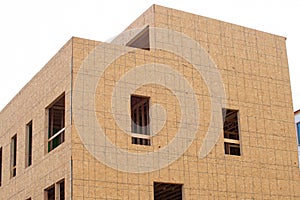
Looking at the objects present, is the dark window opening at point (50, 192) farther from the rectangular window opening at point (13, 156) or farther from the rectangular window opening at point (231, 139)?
the rectangular window opening at point (231, 139)

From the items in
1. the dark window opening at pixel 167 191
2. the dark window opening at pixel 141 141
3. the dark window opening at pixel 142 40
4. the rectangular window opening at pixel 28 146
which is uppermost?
the dark window opening at pixel 142 40

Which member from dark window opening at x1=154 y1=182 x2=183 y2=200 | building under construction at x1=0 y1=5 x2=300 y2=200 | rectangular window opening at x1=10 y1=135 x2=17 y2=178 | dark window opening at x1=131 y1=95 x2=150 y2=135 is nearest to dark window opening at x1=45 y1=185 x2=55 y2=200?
building under construction at x1=0 y1=5 x2=300 y2=200

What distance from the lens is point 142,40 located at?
28500 millimetres

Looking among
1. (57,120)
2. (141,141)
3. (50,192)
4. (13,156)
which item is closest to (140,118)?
(141,141)

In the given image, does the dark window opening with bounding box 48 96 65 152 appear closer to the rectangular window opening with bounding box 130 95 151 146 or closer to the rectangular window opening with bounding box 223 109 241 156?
the rectangular window opening with bounding box 130 95 151 146

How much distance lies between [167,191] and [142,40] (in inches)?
254

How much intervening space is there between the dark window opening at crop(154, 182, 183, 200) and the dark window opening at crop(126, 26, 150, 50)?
5899 mm

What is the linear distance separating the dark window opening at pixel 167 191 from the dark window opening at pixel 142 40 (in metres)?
5.90

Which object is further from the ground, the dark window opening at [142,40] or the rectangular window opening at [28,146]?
the dark window opening at [142,40]

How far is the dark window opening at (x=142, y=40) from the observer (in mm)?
27812

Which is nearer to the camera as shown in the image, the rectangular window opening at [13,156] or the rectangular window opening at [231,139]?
the rectangular window opening at [231,139]

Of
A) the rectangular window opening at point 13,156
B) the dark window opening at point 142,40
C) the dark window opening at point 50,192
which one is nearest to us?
the dark window opening at point 50,192

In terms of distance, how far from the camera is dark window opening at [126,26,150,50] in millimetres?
27812

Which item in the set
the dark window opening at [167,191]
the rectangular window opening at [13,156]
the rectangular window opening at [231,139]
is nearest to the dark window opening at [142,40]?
the rectangular window opening at [231,139]
